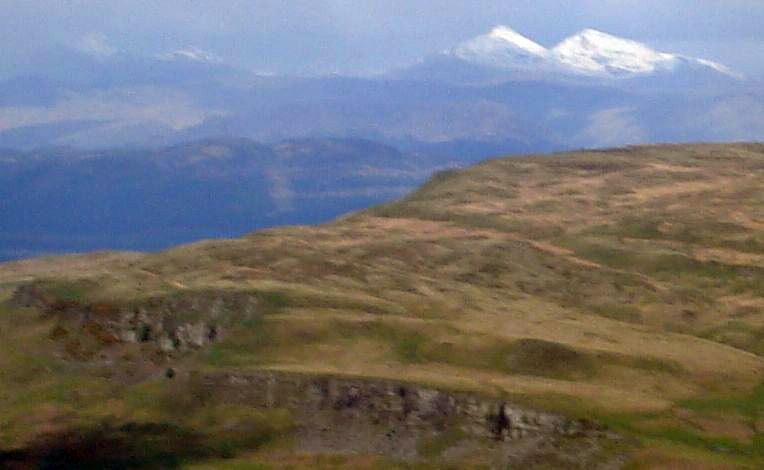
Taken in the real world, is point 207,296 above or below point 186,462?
above

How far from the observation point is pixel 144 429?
362 ft

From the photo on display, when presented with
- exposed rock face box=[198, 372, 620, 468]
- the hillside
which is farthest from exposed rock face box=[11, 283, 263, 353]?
exposed rock face box=[198, 372, 620, 468]

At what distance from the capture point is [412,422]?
104 metres

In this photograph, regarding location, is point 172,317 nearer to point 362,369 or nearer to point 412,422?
point 362,369

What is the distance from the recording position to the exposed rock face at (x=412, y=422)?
9688 centimetres

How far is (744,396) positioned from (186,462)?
56377 mm

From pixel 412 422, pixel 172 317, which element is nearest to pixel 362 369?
pixel 412 422

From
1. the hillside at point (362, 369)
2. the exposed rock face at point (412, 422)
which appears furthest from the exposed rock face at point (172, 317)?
the exposed rock face at point (412, 422)

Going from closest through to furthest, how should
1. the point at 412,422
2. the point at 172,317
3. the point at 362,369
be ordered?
the point at 412,422 < the point at 362,369 < the point at 172,317

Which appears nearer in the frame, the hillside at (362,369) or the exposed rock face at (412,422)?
the exposed rock face at (412,422)

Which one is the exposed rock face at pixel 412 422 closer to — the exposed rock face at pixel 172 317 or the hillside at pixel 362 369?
the hillside at pixel 362 369

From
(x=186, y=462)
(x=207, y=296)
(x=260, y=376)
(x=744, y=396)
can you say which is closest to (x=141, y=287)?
(x=207, y=296)

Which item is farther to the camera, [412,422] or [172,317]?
[172,317]

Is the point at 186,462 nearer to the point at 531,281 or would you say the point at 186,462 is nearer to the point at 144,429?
the point at 144,429
